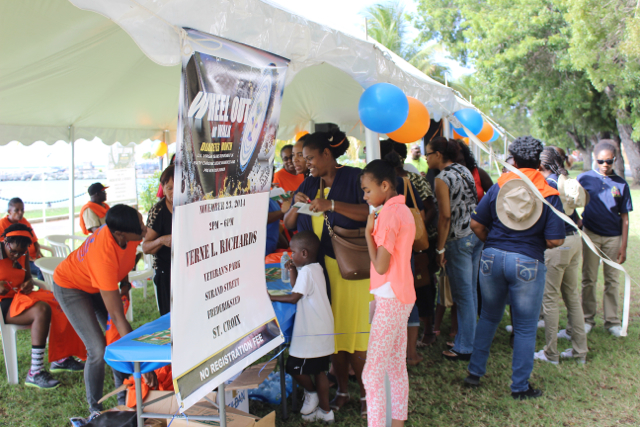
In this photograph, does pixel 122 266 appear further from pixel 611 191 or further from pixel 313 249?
pixel 611 191

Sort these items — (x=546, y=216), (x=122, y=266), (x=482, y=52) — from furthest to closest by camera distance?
1. (x=482, y=52)
2. (x=546, y=216)
3. (x=122, y=266)

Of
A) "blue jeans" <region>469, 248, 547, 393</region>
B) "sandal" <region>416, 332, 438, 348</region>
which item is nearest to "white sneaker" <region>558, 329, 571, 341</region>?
"sandal" <region>416, 332, 438, 348</region>

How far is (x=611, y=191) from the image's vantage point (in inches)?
165

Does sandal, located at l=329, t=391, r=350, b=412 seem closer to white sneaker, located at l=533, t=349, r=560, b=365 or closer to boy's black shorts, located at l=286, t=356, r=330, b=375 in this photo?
boy's black shorts, located at l=286, t=356, r=330, b=375

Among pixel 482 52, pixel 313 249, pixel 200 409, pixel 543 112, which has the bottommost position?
pixel 200 409

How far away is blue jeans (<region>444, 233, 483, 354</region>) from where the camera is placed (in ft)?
12.7

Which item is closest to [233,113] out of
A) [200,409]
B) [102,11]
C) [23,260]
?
[102,11]

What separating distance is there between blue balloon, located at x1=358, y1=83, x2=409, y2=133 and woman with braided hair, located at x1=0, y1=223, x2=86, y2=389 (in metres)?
3.04

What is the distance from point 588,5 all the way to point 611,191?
1215 centimetres

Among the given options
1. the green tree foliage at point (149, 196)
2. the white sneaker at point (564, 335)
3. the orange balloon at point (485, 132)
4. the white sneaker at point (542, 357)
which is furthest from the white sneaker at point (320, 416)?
the green tree foliage at point (149, 196)

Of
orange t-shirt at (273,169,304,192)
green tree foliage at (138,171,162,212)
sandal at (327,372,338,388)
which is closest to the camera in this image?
sandal at (327,372,338,388)

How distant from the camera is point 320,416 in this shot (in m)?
2.89

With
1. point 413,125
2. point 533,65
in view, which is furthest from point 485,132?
point 533,65

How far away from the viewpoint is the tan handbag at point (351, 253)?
9.05 ft
